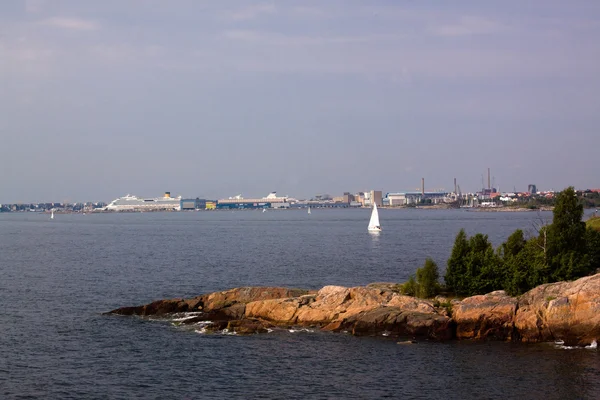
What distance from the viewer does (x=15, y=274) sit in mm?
56688

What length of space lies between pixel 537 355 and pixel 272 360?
1083 centimetres

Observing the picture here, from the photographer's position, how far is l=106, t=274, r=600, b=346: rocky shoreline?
101ft

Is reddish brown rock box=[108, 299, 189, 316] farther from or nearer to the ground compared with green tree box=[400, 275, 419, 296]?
nearer to the ground

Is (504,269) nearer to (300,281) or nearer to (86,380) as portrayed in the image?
(300,281)

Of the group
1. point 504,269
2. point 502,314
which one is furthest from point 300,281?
point 502,314

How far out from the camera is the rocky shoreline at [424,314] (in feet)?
101

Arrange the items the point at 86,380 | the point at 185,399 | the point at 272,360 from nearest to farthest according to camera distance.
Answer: the point at 185,399
the point at 86,380
the point at 272,360

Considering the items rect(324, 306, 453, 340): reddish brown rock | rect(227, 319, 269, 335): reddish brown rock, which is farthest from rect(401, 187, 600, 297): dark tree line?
rect(227, 319, 269, 335): reddish brown rock

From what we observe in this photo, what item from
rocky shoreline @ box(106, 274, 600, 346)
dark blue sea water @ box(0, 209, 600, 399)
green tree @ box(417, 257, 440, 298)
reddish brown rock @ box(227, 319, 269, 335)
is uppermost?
green tree @ box(417, 257, 440, 298)

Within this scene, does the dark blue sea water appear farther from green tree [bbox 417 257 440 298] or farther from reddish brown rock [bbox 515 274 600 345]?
green tree [bbox 417 257 440 298]

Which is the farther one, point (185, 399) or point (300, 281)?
point (300, 281)

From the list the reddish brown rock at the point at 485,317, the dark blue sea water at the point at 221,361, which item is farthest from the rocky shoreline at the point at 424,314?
the dark blue sea water at the point at 221,361

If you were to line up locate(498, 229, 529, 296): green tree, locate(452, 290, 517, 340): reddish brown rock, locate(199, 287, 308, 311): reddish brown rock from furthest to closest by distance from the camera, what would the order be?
locate(199, 287, 308, 311): reddish brown rock < locate(498, 229, 529, 296): green tree < locate(452, 290, 517, 340): reddish brown rock

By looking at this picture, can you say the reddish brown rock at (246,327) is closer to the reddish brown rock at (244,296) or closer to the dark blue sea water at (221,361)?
the dark blue sea water at (221,361)
